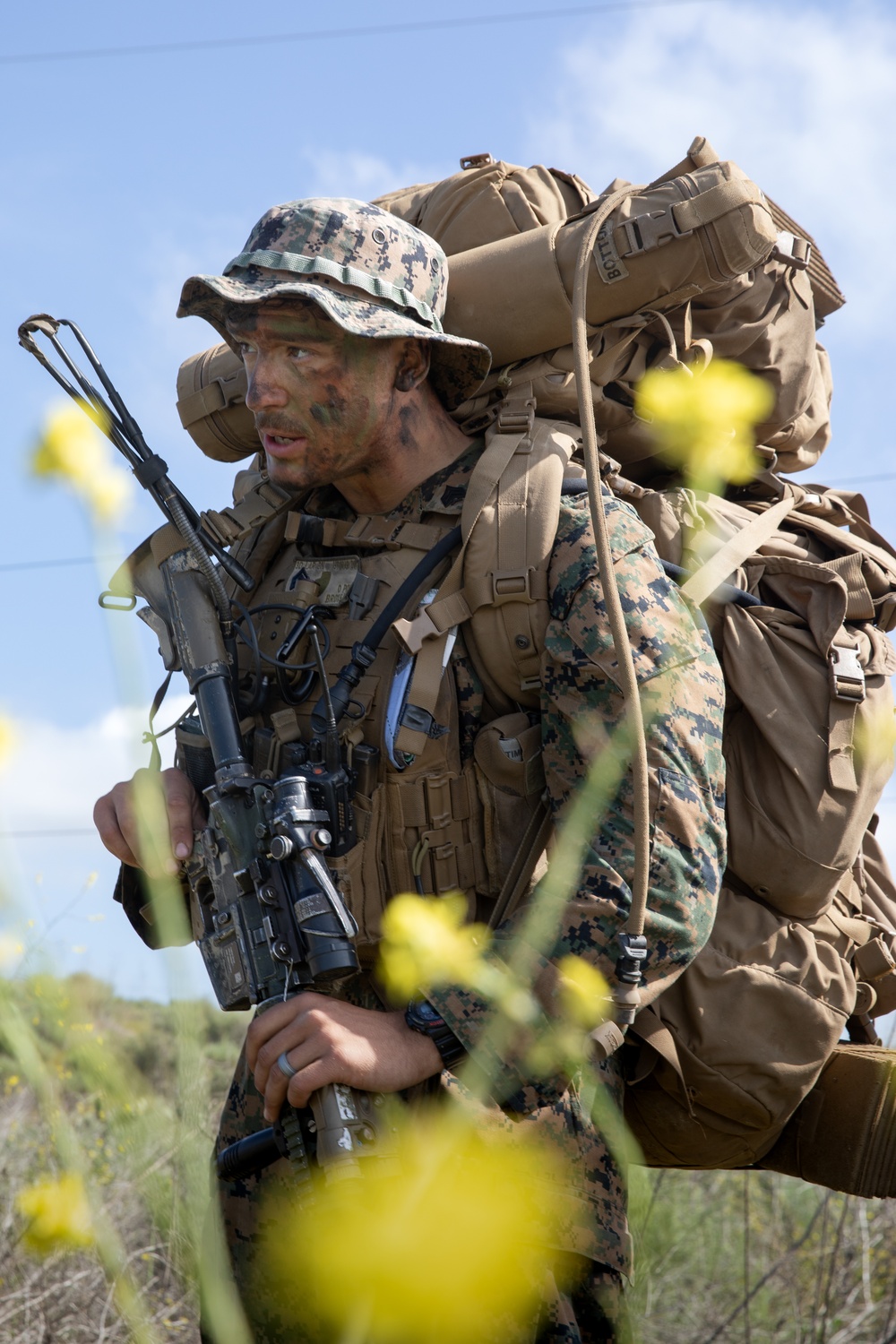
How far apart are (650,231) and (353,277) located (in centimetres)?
62

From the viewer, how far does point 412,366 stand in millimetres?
2912

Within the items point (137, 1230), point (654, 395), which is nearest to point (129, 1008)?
point (137, 1230)

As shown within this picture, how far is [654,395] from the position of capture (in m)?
2.75

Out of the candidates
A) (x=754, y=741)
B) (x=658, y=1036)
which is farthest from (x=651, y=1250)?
(x=754, y=741)

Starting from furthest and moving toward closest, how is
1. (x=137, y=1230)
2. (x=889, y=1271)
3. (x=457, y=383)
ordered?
(x=889, y=1271), (x=137, y=1230), (x=457, y=383)

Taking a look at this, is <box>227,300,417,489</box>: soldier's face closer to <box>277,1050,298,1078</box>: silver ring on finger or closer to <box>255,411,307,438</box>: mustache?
<box>255,411,307,438</box>: mustache

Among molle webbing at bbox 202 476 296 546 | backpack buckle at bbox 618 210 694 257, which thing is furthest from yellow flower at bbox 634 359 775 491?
molle webbing at bbox 202 476 296 546

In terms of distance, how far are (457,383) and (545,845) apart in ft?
3.54

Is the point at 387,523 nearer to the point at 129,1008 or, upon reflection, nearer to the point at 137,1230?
the point at 137,1230

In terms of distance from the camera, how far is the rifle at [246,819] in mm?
2301

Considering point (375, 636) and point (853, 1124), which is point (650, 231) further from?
point (853, 1124)

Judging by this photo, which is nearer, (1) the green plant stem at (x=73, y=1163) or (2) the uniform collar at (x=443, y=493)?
(1) the green plant stem at (x=73, y=1163)

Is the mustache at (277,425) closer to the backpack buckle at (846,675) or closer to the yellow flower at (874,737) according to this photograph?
the backpack buckle at (846,675)

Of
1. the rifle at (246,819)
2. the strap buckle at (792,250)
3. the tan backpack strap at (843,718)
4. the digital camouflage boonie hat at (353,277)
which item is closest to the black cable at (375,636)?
the rifle at (246,819)
